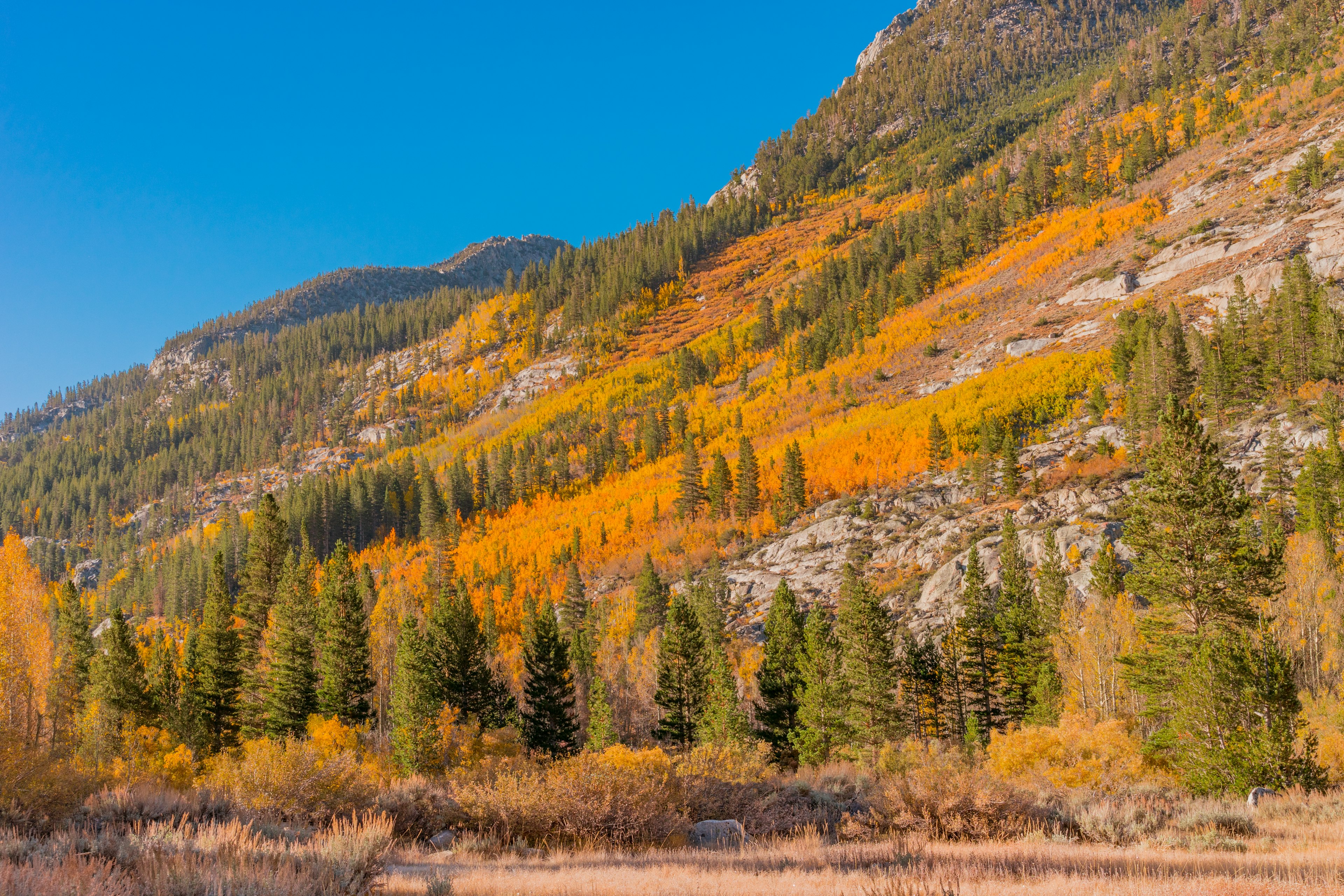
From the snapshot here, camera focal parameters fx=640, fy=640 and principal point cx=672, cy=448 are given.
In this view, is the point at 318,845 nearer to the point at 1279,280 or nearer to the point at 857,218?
the point at 1279,280

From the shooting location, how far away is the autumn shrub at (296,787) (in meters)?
12.3

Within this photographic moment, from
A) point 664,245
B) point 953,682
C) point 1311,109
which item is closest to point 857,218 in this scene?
point 664,245

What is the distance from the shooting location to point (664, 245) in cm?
19500

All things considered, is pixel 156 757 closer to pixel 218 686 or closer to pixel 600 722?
pixel 218 686

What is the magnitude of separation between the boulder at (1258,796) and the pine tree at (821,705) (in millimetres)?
21329

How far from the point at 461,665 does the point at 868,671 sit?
77.6 feet

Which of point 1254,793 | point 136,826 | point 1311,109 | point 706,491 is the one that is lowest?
point 1254,793

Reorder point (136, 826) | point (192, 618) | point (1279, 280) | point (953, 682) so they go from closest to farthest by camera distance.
Result: point (136, 826) → point (953, 682) → point (1279, 280) → point (192, 618)

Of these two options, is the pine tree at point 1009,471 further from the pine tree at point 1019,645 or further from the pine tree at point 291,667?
the pine tree at point 291,667

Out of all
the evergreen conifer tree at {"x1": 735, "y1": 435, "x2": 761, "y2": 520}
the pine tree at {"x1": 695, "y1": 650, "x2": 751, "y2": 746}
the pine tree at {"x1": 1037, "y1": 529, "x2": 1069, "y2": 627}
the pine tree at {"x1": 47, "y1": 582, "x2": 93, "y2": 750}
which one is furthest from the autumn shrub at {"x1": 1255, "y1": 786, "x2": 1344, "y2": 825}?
the evergreen conifer tree at {"x1": 735, "y1": 435, "x2": 761, "y2": 520}

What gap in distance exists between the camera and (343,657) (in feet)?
109

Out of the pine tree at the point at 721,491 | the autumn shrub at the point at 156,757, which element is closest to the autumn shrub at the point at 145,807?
the autumn shrub at the point at 156,757

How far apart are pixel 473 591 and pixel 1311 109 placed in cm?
13727

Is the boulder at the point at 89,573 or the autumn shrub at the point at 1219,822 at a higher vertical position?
the boulder at the point at 89,573
